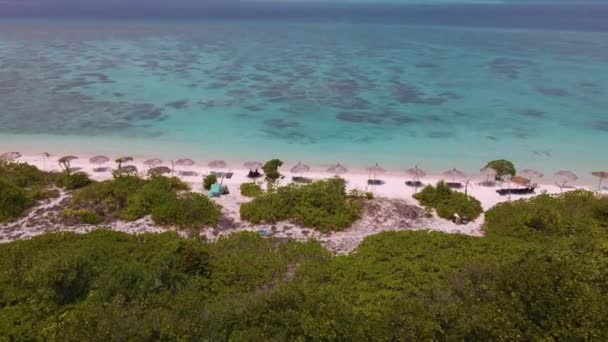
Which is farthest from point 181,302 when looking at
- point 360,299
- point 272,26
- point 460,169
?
point 272,26

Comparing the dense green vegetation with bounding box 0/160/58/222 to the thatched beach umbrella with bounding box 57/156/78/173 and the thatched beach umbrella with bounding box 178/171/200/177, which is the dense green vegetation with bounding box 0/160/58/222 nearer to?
the thatched beach umbrella with bounding box 57/156/78/173


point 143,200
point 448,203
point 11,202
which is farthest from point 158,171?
point 448,203

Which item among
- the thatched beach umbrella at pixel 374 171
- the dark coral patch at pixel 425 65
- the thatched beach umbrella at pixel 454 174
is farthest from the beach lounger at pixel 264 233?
the dark coral patch at pixel 425 65

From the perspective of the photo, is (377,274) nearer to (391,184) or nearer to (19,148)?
(391,184)

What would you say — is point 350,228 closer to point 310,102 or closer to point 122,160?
point 122,160

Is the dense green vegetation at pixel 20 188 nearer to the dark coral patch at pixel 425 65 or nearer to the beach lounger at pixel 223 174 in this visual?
the beach lounger at pixel 223 174

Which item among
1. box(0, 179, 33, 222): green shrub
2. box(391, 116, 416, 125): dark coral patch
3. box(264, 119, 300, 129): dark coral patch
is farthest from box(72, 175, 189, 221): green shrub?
box(391, 116, 416, 125): dark coral patch
